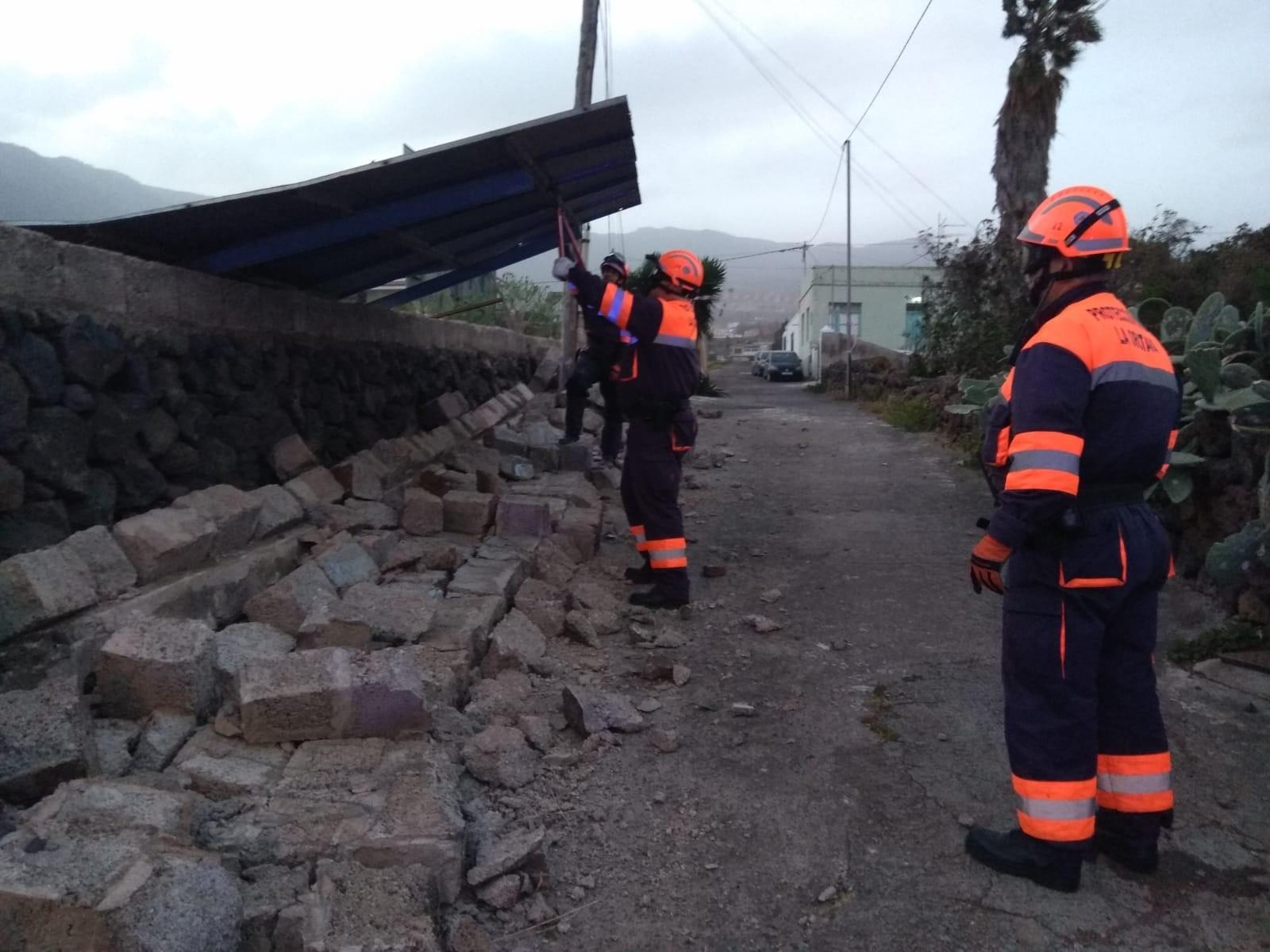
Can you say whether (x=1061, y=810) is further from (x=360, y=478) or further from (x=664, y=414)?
(x=360, y=478)

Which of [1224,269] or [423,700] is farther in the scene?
[1224,269]

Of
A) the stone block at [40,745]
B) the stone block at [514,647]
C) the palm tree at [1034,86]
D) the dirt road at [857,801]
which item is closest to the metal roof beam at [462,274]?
the dirt road at [857,801]

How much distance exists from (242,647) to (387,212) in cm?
252

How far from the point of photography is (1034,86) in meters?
14.0

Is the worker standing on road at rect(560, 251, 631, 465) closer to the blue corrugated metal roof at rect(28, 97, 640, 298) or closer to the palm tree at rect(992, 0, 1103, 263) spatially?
the blue corrugated metal roof at rect(28, 97, 640, 298)

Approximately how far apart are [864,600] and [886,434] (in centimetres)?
812

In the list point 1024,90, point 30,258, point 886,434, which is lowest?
point 886,434

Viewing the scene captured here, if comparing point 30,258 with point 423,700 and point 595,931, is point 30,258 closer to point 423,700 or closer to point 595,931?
point 423,700

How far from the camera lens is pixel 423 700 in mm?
3529

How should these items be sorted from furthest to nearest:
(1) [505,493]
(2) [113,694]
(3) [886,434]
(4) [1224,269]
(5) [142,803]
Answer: (3) [886,434] < (4) [1224,269] < (1) [505,493] < (2) [113,694] < (5) [142,803]

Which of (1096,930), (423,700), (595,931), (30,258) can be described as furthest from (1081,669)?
(30,258)

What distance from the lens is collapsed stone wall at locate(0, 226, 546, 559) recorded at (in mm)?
3734

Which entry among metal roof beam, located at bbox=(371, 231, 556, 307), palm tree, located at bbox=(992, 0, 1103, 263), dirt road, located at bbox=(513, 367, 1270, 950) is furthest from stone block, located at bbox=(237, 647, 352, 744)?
palm tree, located at bbox=(992, 0, 1103, 263)

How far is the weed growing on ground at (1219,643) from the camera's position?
4734mm
